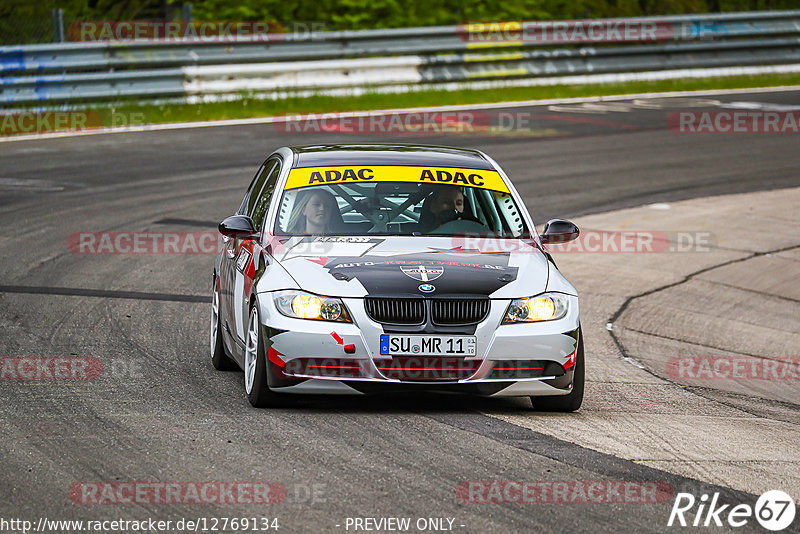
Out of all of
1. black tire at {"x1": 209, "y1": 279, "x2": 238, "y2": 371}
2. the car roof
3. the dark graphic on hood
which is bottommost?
black tire at {"x1": 209, "y1": 279, "x2": 238, "y2": 371}

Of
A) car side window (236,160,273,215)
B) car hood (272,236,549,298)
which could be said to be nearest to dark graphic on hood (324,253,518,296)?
car hood (272,236,549,298)

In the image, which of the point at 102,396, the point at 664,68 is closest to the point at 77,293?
the point at 102,396

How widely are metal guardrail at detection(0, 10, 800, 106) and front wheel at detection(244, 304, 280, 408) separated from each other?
568 inches

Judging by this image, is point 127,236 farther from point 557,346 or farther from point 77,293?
point 557,346

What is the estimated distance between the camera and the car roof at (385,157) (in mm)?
9133

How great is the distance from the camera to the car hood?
7.57 meters

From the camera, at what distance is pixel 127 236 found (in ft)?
47.0

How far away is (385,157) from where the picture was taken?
9.23 metres

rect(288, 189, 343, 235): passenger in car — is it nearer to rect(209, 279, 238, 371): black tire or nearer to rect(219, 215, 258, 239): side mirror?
rect(219, 215, 258, 239): side mirror

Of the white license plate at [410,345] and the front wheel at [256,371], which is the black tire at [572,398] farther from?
the front wheel at [256,371]

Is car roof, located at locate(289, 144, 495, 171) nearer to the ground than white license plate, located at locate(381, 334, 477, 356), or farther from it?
farther from it

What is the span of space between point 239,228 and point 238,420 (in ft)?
5.42

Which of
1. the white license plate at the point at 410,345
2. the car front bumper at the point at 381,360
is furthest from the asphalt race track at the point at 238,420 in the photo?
the white license plate at the point at 410,345

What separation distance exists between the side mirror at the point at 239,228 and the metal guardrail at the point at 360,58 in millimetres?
13547
